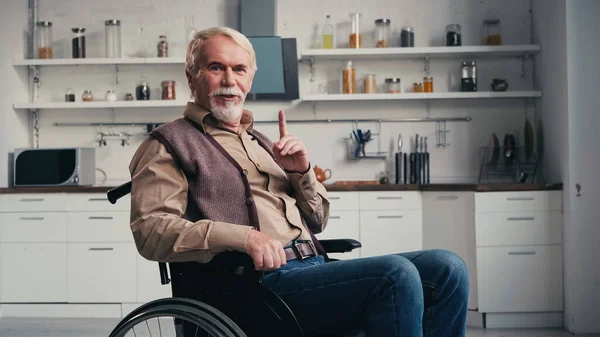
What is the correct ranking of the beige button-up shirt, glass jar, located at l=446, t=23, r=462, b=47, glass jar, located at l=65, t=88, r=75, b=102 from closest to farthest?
the beige button-up shirt < glass jar, located at l=446, t=23, r=462, b=47 < glass jar, located at l=65, t=88, r=75, b=102

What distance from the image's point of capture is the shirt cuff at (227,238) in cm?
160

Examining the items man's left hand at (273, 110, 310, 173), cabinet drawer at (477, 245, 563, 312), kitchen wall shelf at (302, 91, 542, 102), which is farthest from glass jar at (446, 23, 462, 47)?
man's left hand at (273, 110, 310, 173)

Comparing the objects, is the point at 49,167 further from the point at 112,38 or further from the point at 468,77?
the point at 468,77

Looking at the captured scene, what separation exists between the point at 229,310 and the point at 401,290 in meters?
0.41

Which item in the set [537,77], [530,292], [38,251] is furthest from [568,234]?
[38,251]

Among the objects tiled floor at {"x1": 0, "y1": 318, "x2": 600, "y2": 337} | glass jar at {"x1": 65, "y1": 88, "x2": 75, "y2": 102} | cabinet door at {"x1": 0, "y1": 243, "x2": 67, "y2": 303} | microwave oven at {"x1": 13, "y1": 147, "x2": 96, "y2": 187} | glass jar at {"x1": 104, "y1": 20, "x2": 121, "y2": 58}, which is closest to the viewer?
tiled floor at {"x1": 0, "y1": 318, "x2": 600, "y2": 337}


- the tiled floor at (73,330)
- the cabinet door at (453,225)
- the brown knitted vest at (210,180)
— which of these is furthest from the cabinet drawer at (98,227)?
the brown knitted vest at (210,180)

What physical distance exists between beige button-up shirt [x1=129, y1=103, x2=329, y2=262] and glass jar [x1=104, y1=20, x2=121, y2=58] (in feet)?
10.4

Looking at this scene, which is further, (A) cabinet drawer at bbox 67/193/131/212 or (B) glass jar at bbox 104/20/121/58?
(B) glass jar at bbox 104/20/121/58

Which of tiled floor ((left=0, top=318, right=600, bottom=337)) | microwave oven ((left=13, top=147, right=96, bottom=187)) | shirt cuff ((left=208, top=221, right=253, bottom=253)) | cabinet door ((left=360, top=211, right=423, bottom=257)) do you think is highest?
microwave oven ((left=13, top=147, right=96, bottom=187))

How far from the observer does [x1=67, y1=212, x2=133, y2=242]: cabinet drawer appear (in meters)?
4.51

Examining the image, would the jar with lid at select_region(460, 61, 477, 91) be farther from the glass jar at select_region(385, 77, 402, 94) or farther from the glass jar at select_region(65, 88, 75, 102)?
the glass jar at select_region(65, 88, 75, 102)

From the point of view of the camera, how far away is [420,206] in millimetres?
4434

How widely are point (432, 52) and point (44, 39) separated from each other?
267 centimetres
